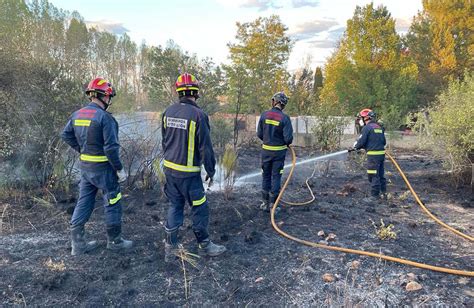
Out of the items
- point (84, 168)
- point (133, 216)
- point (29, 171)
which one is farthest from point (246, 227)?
point (29, 171)

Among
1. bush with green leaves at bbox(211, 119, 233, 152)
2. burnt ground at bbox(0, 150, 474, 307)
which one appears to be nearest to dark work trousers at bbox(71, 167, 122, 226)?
burnt ground at bbox(0, 150, 474, 307)

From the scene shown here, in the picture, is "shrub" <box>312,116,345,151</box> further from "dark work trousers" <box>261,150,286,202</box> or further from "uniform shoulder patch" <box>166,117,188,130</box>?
"uniform shoulder patch" <box>166,117,188,130</box>

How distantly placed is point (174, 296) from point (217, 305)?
40 cm

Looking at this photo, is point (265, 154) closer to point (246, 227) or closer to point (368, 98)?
point (246, 227)

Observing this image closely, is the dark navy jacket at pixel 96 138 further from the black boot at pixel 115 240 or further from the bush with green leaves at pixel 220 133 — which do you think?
the bush with green leaves at pixel 220 133

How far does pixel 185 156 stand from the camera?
351 cm

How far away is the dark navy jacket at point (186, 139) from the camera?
3.49 m

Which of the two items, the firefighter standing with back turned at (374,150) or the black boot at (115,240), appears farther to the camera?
the firefighter standing with back turned at (374,150)

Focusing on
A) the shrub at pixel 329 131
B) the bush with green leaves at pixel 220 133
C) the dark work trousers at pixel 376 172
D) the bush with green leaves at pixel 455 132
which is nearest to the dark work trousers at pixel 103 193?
the dark work trousers at pixel 376 172

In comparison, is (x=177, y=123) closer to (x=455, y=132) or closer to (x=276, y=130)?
(x=276, y=130)

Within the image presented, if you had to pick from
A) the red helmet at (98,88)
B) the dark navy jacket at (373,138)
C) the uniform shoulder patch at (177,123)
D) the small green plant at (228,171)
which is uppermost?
the red helmet at (98,88)

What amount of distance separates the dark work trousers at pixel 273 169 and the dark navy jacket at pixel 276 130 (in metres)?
0.09

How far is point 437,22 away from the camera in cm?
1711

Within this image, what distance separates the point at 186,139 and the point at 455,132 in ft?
17.6
